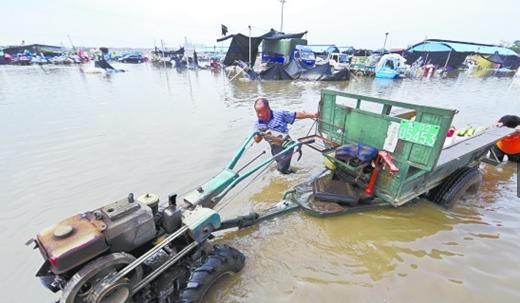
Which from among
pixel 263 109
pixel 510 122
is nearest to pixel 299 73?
pixel 510 122

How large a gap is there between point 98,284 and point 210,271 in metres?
0.78

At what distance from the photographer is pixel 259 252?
288cm

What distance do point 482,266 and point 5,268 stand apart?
205 inches

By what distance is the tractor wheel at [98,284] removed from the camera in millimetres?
1388

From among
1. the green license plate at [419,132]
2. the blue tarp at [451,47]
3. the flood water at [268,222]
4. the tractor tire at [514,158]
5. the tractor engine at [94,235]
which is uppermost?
the blue tarp at [451,47]

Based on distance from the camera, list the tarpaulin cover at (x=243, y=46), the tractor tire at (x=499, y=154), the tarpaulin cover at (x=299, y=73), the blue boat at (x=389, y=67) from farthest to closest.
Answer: the blue boat at (x=389, y=67)
the tarpaulin cover at (x=243, y=46)
the tarpaulin cover at (x=299, y=73)
the tractor tire at (x=499, y=154)

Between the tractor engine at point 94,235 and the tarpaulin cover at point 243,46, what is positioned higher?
the tarpaulin cover at point 243,46

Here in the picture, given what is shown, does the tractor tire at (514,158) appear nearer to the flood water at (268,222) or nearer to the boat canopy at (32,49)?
the flood water at (268,222)

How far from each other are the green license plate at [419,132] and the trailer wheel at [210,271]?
2.21 m

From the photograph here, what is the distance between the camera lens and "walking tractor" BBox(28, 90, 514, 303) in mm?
1472

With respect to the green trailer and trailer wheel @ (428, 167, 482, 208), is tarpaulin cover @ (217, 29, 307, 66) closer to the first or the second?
the green trailer

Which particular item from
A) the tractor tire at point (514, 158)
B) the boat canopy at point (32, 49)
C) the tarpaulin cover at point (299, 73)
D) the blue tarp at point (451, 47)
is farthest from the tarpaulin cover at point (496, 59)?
the boat canopy at point (32, 49)

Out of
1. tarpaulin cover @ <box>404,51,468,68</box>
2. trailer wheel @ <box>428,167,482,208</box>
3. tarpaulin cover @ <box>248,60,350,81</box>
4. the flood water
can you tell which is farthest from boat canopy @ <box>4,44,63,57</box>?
tarpaulin cover @ <box>404,51,468,68</box>

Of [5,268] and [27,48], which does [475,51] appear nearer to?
[5,268]
